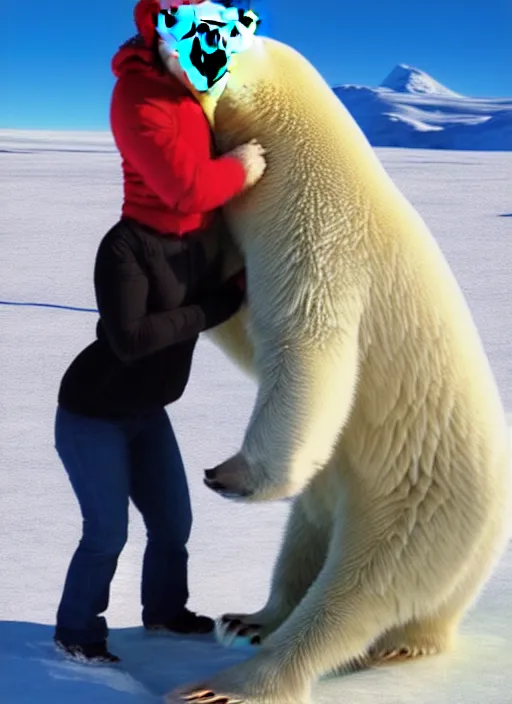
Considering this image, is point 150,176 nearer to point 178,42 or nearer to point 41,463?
point 178,42

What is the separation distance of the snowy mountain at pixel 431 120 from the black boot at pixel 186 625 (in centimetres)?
3997

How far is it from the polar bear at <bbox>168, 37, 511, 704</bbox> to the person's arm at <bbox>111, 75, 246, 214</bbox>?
4.8 inches

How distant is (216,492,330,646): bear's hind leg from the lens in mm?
2119

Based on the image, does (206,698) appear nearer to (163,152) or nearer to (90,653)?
(90,653)

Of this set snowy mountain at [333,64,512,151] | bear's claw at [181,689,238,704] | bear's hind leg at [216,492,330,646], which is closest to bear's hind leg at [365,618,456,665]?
bear's hind leg at [216,492,330,646]

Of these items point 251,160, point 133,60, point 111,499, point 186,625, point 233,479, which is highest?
point 133,60

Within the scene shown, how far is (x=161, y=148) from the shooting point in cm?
173

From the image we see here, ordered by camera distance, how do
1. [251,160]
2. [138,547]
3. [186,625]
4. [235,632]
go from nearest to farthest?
[251,160] < [235,632] < [186,625] < [138,547]

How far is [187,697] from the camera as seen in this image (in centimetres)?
179

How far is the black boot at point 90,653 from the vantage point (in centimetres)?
199

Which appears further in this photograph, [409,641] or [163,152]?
[409,641]

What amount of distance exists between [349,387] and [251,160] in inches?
17.1

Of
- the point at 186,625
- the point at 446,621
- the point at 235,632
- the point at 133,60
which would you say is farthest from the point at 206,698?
the point at 133,60

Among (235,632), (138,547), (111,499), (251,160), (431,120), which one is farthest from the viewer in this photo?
(431,120)
